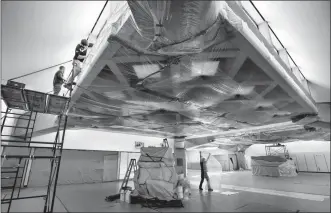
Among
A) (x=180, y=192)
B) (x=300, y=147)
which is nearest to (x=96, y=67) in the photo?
(x=180, y=192)

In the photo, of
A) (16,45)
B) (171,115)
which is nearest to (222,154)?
(171,115)

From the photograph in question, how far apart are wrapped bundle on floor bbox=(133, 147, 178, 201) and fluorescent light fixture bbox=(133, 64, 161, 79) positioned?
290 cm

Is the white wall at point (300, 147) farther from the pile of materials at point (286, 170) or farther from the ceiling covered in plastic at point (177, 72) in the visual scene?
the ceiling covered in plastic at point (177, 72)

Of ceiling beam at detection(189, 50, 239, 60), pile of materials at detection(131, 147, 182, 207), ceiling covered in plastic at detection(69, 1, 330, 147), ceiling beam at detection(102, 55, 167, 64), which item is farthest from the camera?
pile of materials at detection(131, 147, 182, 207)

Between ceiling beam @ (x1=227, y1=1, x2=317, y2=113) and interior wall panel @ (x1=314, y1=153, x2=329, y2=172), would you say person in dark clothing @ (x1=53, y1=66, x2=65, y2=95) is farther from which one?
interior wall panel @ (x1=314, y1=153, x2=329, y2=172)

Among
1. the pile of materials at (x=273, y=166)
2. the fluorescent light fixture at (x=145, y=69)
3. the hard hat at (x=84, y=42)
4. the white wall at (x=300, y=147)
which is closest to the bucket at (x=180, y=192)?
the fluorescent light fixture at (x=145, y=69)

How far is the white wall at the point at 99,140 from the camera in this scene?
7.63 m

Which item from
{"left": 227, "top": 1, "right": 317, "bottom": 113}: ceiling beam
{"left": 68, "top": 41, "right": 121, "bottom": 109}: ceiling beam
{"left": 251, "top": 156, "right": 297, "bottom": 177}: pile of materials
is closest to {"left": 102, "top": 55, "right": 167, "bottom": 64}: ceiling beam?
{"left": 68, "top": 41, "right": 121, "bottom": 109}: ceiling beam

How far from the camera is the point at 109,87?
3.40 meters

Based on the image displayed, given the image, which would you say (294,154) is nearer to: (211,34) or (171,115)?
(171,115)

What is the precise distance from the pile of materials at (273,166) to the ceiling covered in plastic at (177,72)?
7.14 meters

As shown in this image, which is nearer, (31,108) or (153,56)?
(153,56)

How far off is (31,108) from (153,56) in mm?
3317

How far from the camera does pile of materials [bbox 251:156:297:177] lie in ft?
35.7
